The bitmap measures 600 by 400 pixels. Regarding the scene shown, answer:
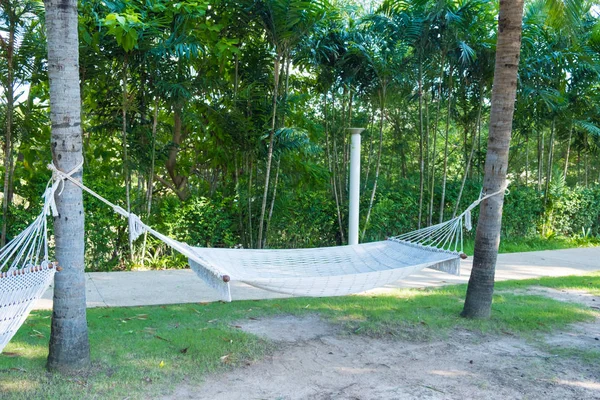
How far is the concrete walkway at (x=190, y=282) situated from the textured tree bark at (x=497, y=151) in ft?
3.75

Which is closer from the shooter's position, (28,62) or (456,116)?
(28,62)

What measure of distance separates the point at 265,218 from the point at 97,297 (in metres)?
2.24

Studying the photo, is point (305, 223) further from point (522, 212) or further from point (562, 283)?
point (522, 212)

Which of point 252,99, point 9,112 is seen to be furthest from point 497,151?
point 9,112

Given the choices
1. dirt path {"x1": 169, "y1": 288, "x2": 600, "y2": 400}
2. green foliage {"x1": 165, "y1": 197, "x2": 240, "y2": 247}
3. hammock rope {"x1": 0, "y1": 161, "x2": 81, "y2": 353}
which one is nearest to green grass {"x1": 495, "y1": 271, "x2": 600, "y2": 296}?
dirt path {"x1": 169, "y1": 288, "x2": 600, "y2": 400}

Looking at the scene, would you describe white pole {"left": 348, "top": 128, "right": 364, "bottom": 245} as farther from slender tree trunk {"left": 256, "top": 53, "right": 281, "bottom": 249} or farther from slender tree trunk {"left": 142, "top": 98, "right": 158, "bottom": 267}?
slender tree trunk {"left": 142, "top": 98, "right": 158, "bottom": 267}

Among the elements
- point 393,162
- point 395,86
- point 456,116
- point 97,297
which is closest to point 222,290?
point 97,297

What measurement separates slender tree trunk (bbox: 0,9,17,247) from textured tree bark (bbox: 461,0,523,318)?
13.3 feet

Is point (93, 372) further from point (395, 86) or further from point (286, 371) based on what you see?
point (395, 86)

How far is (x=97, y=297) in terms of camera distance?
4492mm

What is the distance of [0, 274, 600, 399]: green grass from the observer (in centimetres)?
278

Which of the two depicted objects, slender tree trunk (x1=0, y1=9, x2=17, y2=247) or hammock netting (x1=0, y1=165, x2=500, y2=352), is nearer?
hammock netting (x1=0, y1=165, x2=500, y2=352)

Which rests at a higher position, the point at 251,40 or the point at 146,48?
the point at 251,40

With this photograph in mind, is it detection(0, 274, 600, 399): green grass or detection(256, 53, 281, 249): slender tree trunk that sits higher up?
detection(256, 53, 281, 249): slender tree trunk
